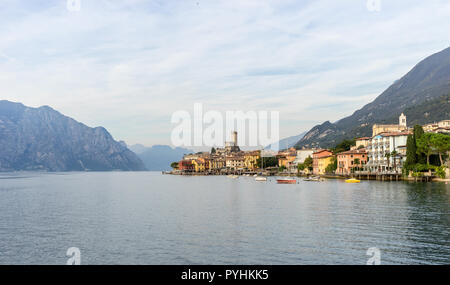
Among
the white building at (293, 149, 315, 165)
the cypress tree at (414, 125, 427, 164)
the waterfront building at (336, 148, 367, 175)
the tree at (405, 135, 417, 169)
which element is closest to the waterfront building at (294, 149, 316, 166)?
the white building at (293, 149, 315, 165)

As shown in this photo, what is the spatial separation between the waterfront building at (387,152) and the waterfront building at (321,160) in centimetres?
2245

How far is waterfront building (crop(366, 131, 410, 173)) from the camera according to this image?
105 m

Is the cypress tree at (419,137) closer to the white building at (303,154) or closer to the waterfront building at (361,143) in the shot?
the waterfront building at (361,143)

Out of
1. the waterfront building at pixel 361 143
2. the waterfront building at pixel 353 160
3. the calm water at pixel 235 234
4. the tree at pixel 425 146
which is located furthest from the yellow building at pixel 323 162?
the calm water at pixel 235 234

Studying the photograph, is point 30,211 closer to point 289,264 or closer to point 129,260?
point 129,260

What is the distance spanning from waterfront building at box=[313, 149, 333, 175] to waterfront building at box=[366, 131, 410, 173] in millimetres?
22446

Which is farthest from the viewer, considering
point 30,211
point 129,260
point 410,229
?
point 30,211

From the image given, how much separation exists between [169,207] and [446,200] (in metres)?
33.0

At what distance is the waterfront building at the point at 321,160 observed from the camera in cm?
14075

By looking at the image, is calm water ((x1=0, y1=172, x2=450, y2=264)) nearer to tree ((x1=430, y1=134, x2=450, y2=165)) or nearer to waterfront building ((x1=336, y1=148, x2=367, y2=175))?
tree ((x1=430, y1=134, x2=450, y2=165))

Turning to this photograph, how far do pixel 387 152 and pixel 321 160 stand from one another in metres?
37.1

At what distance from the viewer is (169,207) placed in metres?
48.2
